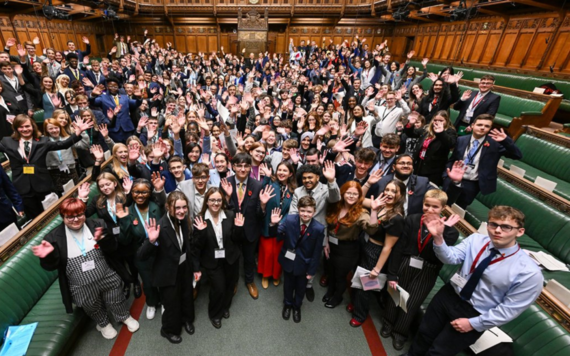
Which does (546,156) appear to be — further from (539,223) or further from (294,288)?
(294,288)

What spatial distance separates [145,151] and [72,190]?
91 cm

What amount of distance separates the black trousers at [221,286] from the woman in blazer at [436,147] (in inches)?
106

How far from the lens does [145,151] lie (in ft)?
11.4

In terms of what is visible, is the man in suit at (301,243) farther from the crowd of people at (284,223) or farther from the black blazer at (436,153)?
the black blazer at (436,153)

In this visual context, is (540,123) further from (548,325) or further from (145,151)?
(145,151)

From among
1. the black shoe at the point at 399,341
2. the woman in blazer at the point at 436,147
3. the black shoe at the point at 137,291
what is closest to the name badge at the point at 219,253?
the black shoe at the point at 137,291

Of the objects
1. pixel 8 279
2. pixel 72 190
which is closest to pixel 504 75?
pixel 72 190

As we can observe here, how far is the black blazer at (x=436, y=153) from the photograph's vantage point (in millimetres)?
3107

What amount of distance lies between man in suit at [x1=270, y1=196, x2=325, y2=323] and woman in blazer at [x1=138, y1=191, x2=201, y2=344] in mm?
853

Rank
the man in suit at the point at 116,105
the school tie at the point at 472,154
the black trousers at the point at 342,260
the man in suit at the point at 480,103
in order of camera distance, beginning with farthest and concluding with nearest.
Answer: the man in suit at the point at 116,105
the man in suit at the point at 480,103
the school tie at the point at 472,154
the black trousers at the point at 342,260

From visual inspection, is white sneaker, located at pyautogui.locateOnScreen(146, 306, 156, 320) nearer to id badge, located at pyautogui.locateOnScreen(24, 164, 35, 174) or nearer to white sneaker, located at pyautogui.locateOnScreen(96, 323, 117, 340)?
white sneaker, located at pyautogui.locateOnScreen(96, 323, 117, 340)

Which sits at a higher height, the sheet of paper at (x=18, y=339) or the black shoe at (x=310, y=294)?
the sheet of paper at (x=18, y=339)

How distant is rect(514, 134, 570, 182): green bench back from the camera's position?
13.5ft

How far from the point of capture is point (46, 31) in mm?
11789
